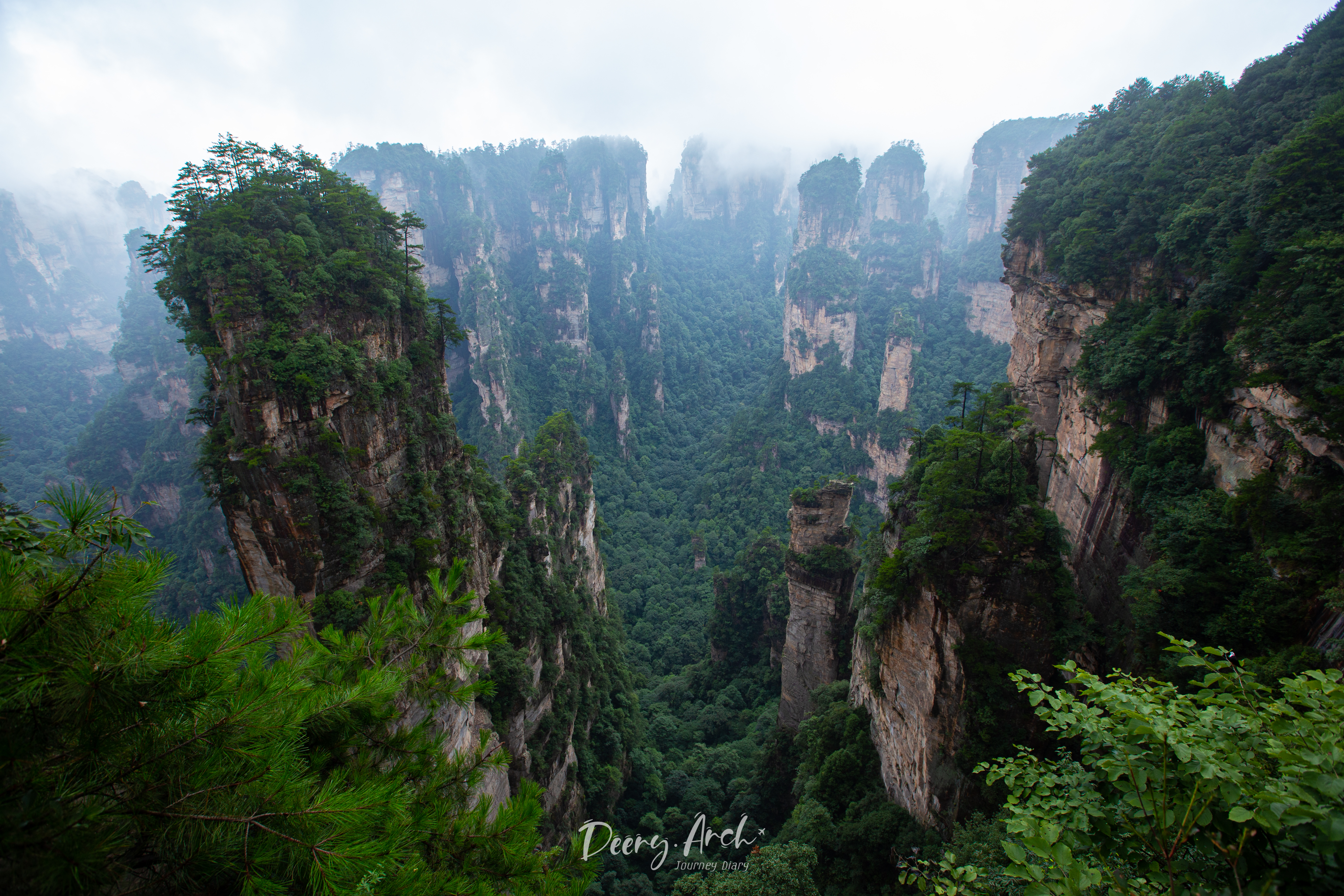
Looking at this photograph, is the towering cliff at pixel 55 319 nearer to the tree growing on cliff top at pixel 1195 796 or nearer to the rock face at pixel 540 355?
the rock face at pixel 540 355

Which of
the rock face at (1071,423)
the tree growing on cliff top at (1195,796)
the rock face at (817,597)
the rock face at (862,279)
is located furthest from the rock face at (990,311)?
the tree growing on cliff top at (1195,796)

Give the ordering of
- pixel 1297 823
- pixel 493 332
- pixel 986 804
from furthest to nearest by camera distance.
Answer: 1. pixel 493 332
2. pixel 986 804
3. pixel 1297 823

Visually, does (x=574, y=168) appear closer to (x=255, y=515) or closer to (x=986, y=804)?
(x=255, y=515)

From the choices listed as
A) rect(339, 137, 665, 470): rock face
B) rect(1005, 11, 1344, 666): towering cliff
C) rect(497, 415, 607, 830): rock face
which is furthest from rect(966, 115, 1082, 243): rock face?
rect(497, 415, 607, 830): rock face

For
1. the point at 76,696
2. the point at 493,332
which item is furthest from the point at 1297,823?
the point at 493,332

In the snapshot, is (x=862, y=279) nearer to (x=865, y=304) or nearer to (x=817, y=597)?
(x=865, y=304)

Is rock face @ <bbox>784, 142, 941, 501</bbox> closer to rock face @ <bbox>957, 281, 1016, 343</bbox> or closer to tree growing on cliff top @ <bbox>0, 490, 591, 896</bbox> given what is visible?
rock face @ <bbox>957, 281, 1016, 343</bbox>
